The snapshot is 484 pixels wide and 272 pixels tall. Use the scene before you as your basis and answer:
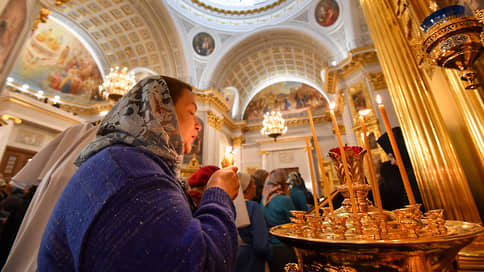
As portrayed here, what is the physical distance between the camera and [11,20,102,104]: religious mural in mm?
9922

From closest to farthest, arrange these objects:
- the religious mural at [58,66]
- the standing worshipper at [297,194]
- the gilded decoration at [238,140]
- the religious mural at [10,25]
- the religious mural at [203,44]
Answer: the religious mural at [10,25]
the standing worshipper at [297,194]
the religious mural at [58,66]
the religious mural at [203,44]
the gilded decoration at [238,140]

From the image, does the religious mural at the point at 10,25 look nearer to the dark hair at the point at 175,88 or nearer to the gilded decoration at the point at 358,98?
the dark hair at the point at 175,88

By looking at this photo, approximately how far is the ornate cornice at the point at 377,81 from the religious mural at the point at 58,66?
13.5 metres

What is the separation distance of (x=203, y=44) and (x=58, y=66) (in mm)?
7978

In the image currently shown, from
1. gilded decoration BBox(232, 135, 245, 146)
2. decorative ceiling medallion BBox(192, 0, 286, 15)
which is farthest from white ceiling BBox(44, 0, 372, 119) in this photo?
gilded decoration BBox(232, 135, 245, 146)

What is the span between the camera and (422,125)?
57.1 inches

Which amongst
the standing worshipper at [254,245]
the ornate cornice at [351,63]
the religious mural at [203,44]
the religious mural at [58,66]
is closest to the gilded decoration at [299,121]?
the ornate cornice at [351,63]

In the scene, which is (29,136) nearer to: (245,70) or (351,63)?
(245,70)

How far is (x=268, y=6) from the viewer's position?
1078 cm

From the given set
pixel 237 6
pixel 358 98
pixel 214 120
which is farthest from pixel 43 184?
pixel 237 6

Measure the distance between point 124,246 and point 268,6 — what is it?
12.7m

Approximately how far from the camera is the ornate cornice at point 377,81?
6.55 meters

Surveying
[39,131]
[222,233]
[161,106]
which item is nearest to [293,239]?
[222,233]

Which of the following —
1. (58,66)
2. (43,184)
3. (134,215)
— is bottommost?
(134,215)
